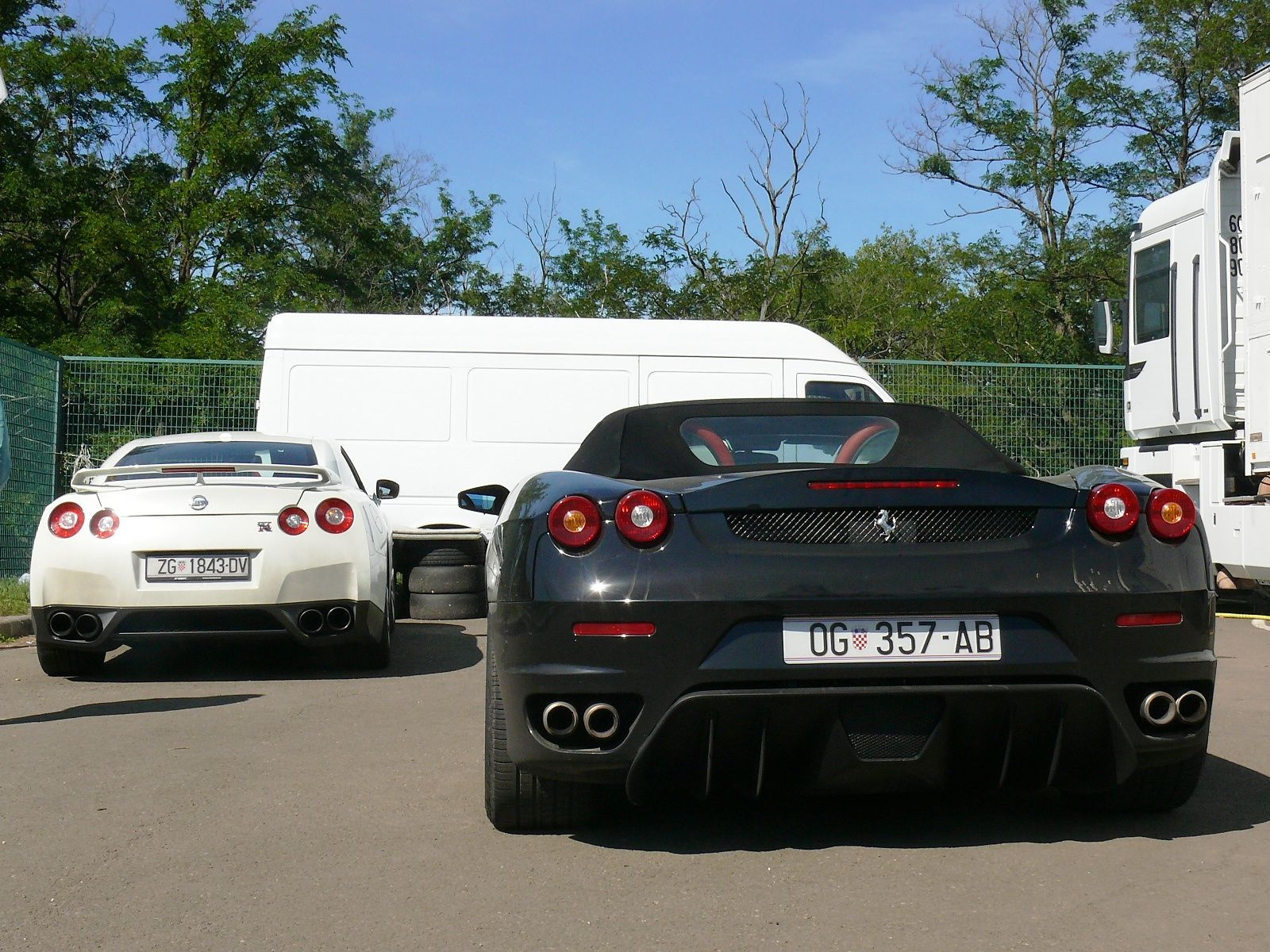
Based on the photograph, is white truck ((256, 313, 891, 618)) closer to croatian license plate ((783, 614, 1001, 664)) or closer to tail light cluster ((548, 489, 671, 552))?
tail light cluster ((548, 489, 671, 552))

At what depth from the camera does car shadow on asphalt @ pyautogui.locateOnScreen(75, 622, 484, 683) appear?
7.94 meters

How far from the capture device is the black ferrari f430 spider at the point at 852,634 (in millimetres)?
3609

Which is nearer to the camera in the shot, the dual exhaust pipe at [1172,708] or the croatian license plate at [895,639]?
the croatian license plate at [895,639]

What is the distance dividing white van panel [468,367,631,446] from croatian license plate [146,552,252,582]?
540 cm

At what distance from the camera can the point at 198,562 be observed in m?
7.45

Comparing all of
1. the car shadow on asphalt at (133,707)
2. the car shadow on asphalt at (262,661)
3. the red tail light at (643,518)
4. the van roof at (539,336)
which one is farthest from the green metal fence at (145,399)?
the red tail light at (643,518)

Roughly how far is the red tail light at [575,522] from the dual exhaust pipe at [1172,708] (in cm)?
148

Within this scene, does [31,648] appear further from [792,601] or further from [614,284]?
[614,284]

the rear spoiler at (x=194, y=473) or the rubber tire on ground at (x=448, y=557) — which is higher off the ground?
the rear spoiler at (x=194, y=473)

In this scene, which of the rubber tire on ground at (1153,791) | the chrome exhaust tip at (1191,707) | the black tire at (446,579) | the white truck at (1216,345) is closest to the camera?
the chrome exhaust tip at (1191,707)

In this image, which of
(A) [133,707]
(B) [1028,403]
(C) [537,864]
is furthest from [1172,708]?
(B) [1028,403]

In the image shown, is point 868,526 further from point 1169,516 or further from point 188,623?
point 188,623

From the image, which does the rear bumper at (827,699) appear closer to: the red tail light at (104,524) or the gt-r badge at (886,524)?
the gt-r badge at (886,524)

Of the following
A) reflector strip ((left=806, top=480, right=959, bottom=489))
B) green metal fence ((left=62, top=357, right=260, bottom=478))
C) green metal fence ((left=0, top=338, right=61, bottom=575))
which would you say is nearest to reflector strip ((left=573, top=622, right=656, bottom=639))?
reflector strip ((left=806, top=480, right=959, bottom=489))
